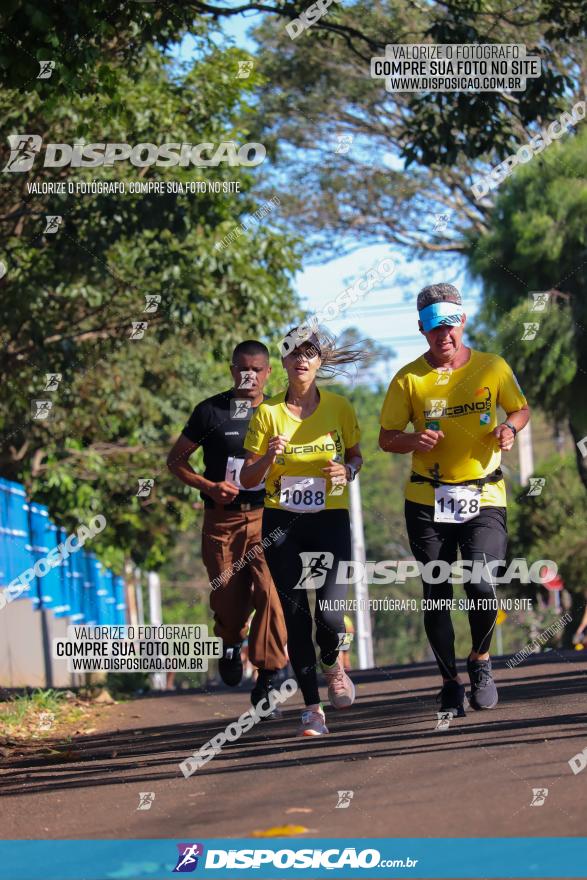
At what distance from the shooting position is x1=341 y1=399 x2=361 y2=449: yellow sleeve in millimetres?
8039

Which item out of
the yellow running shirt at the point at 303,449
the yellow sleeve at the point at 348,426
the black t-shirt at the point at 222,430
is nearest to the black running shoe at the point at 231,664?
the black t-shirt at the point at 222,430

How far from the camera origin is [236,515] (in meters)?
9.59

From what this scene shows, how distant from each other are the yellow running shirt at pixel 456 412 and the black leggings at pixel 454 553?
9 cm

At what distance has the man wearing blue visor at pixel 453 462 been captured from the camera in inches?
301

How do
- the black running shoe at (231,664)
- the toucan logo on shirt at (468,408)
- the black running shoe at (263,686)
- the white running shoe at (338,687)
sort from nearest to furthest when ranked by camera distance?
the toucan logo on shirt at (468,408)
the white running shoe at (338,687)
the black running shoe at (263,686)
the black running shoe at (231,664)

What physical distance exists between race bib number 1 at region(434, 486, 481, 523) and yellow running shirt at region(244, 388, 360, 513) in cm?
53

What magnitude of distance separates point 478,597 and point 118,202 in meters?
8.86

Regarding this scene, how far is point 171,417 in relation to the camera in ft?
83.0

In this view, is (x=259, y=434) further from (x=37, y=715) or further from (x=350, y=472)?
(x=37, y=715)

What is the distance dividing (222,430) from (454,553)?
220 cm

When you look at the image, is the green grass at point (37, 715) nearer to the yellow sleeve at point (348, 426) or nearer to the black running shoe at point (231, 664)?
the black running shoe at point (231, 664)

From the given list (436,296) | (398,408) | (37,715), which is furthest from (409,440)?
(37,715)

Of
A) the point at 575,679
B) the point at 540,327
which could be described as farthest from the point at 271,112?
the point at 575,679

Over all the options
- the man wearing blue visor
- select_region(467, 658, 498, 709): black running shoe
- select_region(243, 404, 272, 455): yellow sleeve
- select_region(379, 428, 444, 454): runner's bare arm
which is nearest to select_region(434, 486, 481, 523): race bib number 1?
the man wearing blue visor
